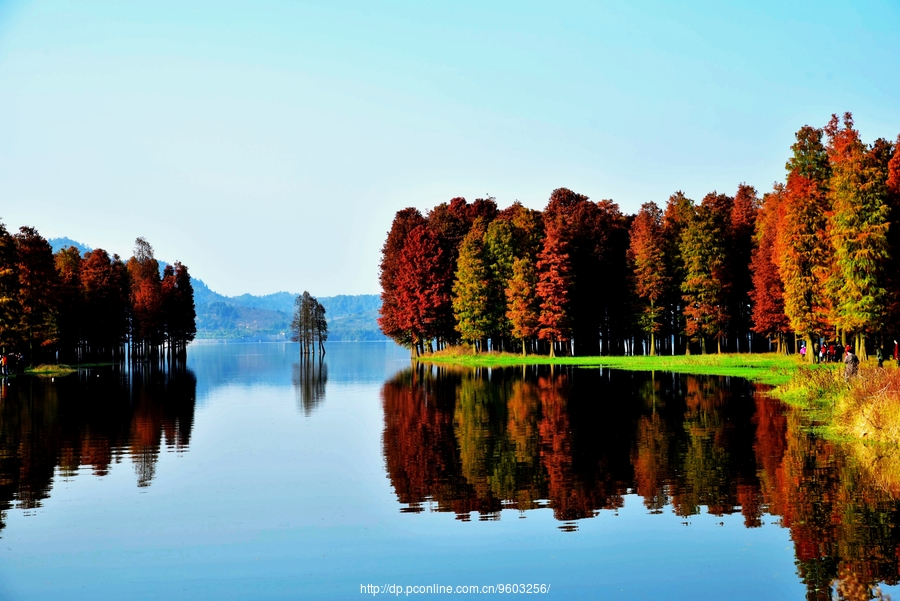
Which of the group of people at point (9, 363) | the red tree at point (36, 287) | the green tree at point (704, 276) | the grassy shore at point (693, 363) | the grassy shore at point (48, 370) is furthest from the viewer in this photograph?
the green tree at point (704, 276)

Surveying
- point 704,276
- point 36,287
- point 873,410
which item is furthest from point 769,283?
Result: point 36,287

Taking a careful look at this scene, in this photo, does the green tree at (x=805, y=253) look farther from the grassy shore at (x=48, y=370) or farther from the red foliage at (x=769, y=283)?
the grassy shore at (x=48, y=370)

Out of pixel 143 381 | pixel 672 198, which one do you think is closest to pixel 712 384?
pixel 143 381

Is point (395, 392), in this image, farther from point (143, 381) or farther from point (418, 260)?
point (418, 260)

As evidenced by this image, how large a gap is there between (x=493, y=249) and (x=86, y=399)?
53040 millimetres

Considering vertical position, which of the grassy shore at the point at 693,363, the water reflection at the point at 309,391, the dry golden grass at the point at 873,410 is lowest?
the water reflection at the point at 309,391

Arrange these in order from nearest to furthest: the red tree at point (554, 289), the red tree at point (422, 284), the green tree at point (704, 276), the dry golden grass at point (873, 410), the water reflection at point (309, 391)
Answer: the dry golden grass at point (873, 410), the water reflection at point (309, 391), the red tree at point (554, 289), the green tree at point (704, 276), the red tree at point (422, 284)

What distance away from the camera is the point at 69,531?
52.7 feet

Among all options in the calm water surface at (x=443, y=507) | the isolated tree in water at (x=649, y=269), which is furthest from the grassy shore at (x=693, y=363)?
the calm water surface at (x=443, y=507)

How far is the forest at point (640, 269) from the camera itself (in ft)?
207

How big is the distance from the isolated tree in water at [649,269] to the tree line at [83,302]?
59123 millimetres

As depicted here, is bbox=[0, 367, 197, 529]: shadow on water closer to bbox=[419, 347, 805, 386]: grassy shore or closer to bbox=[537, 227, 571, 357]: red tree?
bbox=[419, 347, 805, 386]: grassy shore

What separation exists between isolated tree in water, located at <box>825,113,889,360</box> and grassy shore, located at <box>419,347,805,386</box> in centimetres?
487

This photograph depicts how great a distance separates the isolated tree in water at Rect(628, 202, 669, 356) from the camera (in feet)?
289
